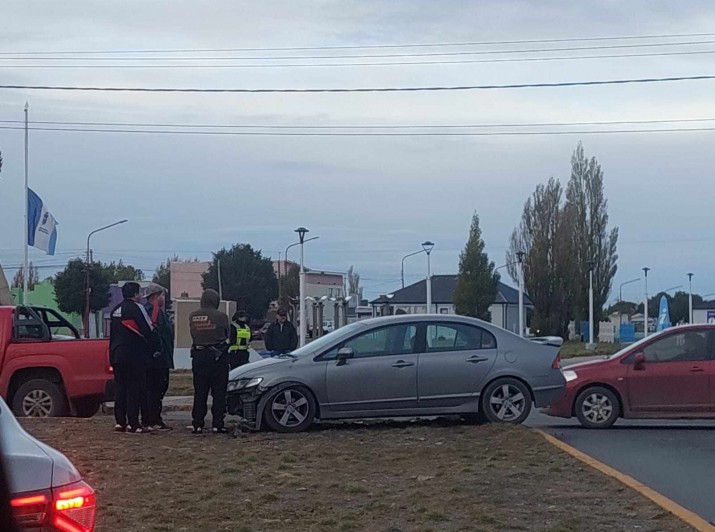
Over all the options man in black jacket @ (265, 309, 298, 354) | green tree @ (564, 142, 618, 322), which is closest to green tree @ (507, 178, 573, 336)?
green tree @ (564, 142, 618, 322)

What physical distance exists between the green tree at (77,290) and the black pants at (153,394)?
39005 mm

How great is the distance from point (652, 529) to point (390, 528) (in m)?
1.78

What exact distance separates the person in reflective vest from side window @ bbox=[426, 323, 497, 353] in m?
4.66

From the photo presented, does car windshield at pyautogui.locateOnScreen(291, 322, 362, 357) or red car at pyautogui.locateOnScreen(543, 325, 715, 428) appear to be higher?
car windshield at pyautogui.locateOnScreen(291, 322, 362, 357)

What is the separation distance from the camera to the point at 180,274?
9200cm

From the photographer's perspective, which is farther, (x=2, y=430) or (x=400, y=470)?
(x=400, y=470)

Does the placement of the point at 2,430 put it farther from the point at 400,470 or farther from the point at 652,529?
the point at 400,470

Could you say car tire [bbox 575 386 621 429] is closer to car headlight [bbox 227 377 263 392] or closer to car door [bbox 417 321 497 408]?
car door [bbox 417 321 497 408]

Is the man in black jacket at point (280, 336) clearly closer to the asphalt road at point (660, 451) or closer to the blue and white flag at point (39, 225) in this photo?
the asphalt road at point (660, 451)

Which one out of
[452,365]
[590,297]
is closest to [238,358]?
[452,365]

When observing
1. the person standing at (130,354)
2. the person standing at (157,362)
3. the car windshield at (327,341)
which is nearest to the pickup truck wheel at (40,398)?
the person standing at (157,362)

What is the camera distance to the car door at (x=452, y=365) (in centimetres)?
1438

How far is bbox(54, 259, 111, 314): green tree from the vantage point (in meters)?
52.9

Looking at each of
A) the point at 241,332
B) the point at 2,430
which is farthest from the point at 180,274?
the point at 2,430
